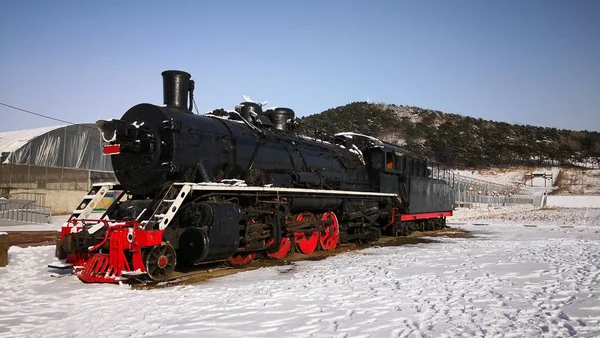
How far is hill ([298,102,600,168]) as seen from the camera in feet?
312

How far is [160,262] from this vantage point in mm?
8148

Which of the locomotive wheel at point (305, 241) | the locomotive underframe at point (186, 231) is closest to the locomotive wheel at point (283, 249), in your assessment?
the locomotive underframe at point (186, 231)

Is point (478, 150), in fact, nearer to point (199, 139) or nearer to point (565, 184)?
point (565, 184)

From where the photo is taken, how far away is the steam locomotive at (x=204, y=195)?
8227 millimetres

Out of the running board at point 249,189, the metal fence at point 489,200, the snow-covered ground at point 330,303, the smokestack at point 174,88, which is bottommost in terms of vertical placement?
the snow-covered ground at point 330,303

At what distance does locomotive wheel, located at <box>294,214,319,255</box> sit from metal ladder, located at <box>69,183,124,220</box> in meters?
4.57

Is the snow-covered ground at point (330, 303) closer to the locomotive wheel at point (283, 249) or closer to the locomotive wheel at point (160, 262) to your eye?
the locomotive wheel at point (160, 262)

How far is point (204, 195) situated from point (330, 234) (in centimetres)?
566

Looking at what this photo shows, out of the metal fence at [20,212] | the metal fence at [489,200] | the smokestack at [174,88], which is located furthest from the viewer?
the metal fence at [489,200]

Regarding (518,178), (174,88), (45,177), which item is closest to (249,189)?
(174,88)

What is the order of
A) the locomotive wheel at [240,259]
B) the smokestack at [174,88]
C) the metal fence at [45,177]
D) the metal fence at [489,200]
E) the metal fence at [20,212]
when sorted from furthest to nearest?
the metal fence at [489,200] < the metal fence at [45,177] < the metal fence at [20,212] < the locomotive wheel at [240,259] < the smokestack at [174,88]

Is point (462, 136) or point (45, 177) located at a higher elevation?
point (462, 136)

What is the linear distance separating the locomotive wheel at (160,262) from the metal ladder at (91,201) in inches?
80.5

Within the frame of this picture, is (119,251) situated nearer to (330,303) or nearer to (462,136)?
(330,303)
